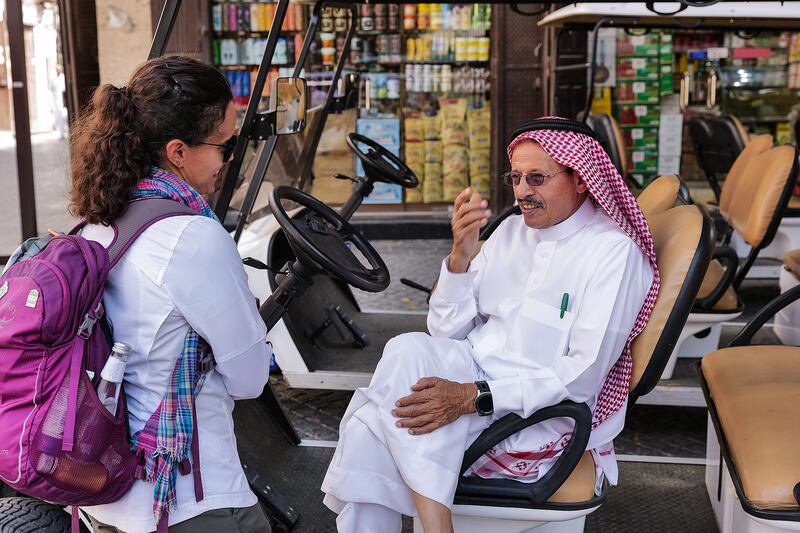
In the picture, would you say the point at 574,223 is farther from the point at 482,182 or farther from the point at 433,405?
the point at 482,182

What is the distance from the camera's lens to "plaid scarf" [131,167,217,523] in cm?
183

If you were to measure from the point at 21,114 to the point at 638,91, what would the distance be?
5.26 m

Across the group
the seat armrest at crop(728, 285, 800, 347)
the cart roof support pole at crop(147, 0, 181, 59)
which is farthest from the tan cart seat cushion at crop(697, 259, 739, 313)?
the cart roof support pole at crop(147, 0, 181, 59)

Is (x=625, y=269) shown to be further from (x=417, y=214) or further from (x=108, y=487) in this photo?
(x=417, y=214)

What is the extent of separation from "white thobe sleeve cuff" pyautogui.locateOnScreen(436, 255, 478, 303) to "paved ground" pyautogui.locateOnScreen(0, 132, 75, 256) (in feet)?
13.1

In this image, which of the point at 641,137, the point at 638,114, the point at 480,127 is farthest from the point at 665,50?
the point at 480,127

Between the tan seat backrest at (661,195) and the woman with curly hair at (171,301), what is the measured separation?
1.71 m

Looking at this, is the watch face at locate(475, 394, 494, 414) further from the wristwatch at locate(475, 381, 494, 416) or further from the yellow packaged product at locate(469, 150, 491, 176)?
the yellow packaged product at locate(469, 150, 491, 176)

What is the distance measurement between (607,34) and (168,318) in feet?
24.2

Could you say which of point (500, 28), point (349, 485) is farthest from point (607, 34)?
point (349, 485)

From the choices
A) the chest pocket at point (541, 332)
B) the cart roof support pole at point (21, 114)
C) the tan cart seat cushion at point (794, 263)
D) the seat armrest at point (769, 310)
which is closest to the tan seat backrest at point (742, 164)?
the tan cart seat cushion at point (794, 263)

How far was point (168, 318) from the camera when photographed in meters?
1.82

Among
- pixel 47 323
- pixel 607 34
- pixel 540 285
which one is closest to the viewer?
pixel 47 323

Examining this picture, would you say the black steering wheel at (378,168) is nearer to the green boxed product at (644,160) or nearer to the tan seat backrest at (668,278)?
the tan seat backrest at (668,278)
